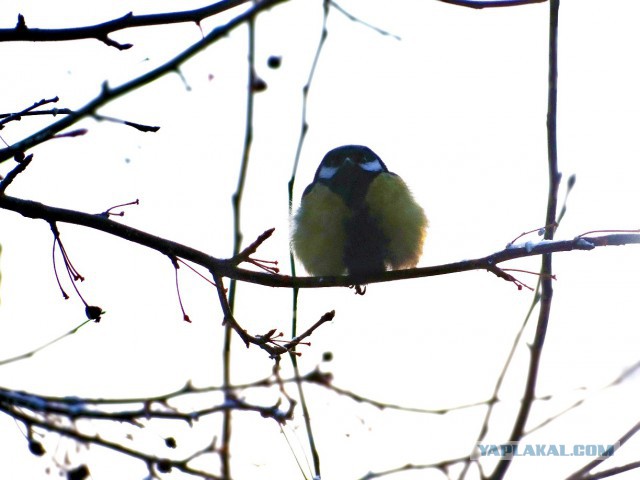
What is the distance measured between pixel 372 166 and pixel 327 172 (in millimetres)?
270

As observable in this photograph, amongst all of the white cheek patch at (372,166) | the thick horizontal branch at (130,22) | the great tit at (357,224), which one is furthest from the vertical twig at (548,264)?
the white cheek patch at (372,166)

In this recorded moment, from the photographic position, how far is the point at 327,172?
5234mm

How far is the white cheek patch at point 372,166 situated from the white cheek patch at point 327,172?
167 mm

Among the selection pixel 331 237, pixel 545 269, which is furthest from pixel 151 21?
pixel 331 237

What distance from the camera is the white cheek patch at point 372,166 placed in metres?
5.07

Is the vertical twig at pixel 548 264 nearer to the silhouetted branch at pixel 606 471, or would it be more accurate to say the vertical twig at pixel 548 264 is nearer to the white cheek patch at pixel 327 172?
the silhouetted branch at pixel 606 471

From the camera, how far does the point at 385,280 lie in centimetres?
350

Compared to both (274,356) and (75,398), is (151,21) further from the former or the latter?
(75,398)

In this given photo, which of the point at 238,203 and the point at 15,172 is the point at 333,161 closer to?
the point at 15,172

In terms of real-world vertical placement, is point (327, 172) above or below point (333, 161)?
below

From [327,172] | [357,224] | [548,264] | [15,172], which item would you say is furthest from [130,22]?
[327,172]

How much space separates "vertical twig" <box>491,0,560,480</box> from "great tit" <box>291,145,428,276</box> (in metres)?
2.14

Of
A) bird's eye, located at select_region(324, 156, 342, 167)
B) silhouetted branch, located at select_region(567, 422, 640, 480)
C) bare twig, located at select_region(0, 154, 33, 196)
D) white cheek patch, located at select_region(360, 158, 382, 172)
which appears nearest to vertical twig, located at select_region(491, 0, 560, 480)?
silhouetted branch, located at select_region(567, 422, 640, 480)

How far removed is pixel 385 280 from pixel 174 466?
75.2 inches
